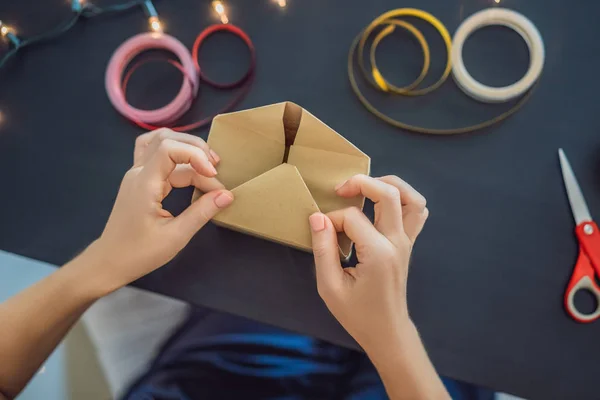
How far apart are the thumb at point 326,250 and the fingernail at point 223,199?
10 centimetres

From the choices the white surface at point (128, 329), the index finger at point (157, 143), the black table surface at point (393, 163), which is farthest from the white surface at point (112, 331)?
the index finger at point (157, 143)

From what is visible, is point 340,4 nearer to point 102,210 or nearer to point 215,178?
point 215,178

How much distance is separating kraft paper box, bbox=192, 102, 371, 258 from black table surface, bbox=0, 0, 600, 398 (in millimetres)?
94

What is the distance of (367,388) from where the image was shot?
765 mm

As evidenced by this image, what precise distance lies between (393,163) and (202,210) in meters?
0.28

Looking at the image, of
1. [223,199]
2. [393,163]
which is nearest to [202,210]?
[223,199]

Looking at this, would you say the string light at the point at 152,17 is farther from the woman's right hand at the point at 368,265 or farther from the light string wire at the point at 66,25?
the woman's right hand at the point at 368,265

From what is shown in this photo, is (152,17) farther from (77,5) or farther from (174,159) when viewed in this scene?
(174,159)

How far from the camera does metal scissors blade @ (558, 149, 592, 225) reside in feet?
2.18

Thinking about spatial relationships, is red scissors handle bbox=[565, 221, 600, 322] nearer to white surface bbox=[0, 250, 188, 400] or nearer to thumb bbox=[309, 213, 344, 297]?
thumb bbox=[309, 213, 344, 297]

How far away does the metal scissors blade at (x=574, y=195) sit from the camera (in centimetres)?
67

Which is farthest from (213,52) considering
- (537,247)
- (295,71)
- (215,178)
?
(537,247)

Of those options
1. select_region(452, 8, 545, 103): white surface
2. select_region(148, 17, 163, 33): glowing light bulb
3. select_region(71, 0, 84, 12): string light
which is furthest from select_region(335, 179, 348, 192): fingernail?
select_region(71, 0, 84, 12): string light

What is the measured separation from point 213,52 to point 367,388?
22.6 inches
